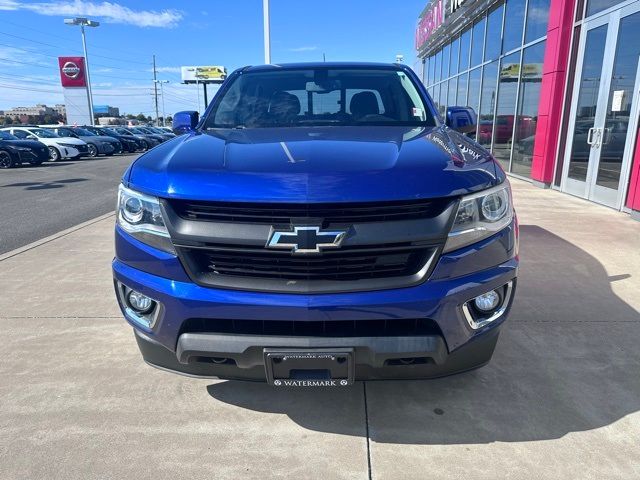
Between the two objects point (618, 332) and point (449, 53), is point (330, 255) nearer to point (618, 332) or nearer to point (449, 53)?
point (618, 332)

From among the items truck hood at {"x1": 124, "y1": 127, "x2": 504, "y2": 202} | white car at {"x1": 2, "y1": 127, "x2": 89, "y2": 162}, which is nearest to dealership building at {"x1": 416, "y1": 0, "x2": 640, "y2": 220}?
truck hood at {"x1": 124, "y1": 127, "x2": 504, "y2": 202}

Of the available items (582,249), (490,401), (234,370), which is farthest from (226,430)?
(582,249)

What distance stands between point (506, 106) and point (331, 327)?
12.3 meters

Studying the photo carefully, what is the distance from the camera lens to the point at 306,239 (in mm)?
1896

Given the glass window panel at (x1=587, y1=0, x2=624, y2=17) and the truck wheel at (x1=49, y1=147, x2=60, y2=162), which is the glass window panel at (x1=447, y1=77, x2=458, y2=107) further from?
the truck wheel at (x1=49, y1=147, x2=60, y2=162)

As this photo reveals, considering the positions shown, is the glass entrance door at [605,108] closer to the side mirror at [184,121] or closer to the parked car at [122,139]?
the side mirror at [184,121]

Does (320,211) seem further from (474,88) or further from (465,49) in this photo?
(465,49)

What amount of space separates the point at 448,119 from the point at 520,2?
10.1 m

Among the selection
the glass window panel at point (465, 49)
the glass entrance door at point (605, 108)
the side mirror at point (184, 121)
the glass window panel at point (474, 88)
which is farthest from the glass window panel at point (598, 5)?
the side mirror at point (184, 121)

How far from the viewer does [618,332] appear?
333cm

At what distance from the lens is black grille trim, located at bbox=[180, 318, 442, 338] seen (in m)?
1.96

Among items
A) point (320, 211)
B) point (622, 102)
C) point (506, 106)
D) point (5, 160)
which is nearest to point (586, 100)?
point (622, 102)

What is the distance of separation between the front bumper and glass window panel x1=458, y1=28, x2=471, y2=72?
15.6m

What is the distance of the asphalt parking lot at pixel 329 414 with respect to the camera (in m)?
2.10
